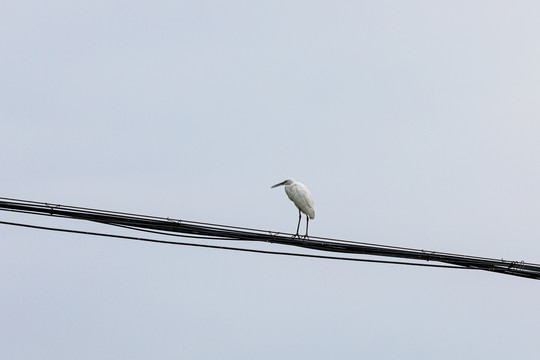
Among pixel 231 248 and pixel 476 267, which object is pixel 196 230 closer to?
pixel 231 248

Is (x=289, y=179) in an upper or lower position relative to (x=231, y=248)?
upper

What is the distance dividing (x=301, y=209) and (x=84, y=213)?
355 inches

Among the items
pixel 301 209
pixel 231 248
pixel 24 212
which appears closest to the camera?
pixel 24 212

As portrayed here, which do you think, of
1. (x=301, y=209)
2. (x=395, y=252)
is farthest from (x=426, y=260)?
(x=301, y=209)

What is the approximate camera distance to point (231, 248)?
1091cm

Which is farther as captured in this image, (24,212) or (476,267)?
(476,267)

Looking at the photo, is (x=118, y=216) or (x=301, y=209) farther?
(x=301, y=209)

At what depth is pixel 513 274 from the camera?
11.0 m

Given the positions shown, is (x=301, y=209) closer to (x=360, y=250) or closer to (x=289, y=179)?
(x=289, y=179)

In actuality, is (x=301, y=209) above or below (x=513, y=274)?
above

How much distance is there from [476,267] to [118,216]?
4389mm

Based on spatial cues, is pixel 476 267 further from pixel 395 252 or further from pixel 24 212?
pixel 24 212

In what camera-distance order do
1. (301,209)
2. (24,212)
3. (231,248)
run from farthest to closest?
(301,209) < (231,248) < (24,212)

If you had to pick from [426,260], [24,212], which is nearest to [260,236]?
[426,260]
